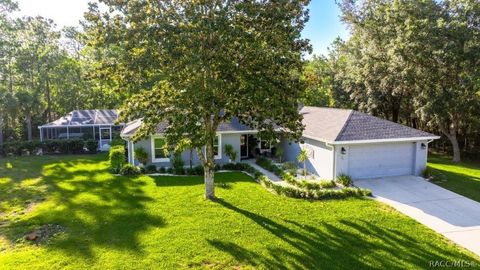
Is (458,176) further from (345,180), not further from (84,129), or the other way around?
(84,129)

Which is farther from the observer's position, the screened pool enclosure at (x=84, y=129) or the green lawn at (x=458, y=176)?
the screened pool enclosure at (x=84, y=129)

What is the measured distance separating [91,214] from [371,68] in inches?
872

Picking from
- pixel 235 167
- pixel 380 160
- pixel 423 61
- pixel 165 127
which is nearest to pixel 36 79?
pixel 165 127

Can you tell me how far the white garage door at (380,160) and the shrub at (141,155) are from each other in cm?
1139

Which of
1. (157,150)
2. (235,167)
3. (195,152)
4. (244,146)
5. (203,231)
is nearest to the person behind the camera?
(203,231)

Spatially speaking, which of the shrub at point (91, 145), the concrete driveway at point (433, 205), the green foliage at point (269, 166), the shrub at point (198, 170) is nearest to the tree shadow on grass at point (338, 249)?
the concrete driveway at point (433, 205)

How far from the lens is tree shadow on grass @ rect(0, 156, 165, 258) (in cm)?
1022

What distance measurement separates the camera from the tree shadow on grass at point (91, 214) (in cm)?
1022

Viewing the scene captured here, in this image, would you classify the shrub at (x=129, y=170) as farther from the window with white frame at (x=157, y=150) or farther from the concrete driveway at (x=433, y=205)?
the concrete driveway at (x=433, y=205)

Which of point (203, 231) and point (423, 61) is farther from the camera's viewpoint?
point (423, 61)

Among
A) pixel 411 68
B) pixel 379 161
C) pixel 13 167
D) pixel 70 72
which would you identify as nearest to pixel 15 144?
pixel 13 167

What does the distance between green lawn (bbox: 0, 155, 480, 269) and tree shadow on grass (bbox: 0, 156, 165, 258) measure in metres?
0.04

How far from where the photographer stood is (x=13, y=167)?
22.4m

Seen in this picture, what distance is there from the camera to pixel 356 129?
17.4 m
